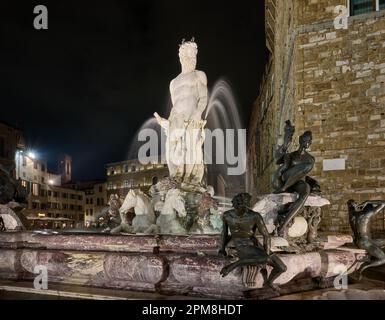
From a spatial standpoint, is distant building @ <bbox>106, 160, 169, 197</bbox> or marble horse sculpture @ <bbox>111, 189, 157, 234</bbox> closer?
marble horse sculpture @ <bbox>111, 189, 157, 234</bbox>

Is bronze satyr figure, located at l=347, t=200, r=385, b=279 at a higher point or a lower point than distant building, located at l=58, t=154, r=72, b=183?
lower

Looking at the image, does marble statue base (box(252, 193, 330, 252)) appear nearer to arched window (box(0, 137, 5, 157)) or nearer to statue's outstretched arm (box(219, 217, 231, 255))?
statue's outstretched arm (box(219, 217, 231, 255))

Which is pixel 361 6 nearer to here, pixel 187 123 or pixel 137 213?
pixel 187 123

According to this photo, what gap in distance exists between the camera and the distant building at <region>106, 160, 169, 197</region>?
53.3 m

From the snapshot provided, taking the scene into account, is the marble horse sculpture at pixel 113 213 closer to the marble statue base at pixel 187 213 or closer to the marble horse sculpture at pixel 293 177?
the marble statue base at pixel 187 213

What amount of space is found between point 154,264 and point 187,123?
13.8 ft

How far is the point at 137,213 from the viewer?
7.91 m

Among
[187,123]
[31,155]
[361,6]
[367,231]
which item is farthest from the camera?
[31,155]

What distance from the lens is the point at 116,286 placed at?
5504 mm

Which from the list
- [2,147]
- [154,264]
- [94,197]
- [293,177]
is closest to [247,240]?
[154,264]

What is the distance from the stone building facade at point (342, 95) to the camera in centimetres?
1209

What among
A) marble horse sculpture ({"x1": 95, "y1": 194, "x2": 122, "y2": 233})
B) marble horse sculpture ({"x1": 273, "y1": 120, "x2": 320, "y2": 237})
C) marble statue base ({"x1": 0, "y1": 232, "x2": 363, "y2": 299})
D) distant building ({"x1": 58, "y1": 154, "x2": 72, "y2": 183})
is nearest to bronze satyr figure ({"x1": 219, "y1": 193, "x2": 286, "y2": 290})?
marble statue base ({"x1": 0, "y1": 232, "x2": 363, "y2": 299})

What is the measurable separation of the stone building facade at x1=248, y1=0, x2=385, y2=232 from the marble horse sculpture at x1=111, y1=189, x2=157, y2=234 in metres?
6.24
